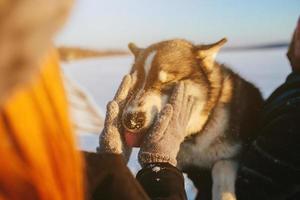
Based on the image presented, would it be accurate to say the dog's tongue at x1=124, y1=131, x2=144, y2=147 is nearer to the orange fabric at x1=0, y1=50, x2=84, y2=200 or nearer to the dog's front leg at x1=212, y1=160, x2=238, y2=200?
the dog's front leg at x1=212, y1=160, x2=238, y2=200

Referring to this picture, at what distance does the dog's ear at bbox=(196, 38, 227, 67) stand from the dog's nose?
175mm

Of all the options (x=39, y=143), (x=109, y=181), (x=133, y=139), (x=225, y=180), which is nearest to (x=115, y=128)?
(x=133, y=139)

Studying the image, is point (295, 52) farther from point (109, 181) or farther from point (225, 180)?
point (109, 181)

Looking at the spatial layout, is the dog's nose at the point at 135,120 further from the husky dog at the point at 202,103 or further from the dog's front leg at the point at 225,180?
the dog's front leg at the point at 225,180

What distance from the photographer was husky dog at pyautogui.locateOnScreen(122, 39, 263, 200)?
0.99 metres

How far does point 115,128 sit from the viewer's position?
0.98 m

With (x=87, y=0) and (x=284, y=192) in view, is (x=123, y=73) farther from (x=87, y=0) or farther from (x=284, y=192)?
(x=284, y=192)

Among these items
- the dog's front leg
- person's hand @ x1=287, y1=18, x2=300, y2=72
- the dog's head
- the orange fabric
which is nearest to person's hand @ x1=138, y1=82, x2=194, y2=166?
the dog's head

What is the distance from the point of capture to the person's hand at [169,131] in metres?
0.92

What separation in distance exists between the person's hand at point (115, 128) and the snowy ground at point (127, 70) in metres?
0.01

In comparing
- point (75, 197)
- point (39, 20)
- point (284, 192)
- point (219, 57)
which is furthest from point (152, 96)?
point (39, 20)

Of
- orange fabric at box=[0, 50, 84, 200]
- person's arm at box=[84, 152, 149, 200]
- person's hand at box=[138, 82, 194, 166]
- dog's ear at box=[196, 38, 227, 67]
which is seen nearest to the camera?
orange fabric at box=[0, 50, 84, 200]

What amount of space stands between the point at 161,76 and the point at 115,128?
0.13 meters

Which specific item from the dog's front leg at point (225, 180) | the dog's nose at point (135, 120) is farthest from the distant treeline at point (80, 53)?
the dog's front leg at point (225, 180)
